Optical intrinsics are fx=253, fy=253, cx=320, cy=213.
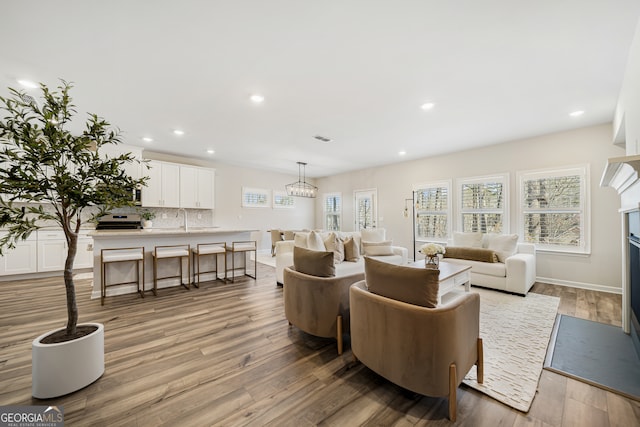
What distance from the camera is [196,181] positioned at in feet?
20.8

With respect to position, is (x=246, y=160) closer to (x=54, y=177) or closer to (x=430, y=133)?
(x=430, y=133)

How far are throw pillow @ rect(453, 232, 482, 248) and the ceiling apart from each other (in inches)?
77.2

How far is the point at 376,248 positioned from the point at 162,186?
4.98m

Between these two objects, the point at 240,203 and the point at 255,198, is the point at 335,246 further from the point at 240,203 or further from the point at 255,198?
the point at 255,198

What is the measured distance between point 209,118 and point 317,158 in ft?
10.1

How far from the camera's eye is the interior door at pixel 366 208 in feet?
25.1

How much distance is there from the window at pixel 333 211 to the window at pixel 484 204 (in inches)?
156

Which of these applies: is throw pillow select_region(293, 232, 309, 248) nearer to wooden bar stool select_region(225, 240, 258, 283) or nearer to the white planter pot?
wooden bar stool select_region(225, 240, 258, 283)

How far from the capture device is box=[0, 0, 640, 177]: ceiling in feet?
6.35

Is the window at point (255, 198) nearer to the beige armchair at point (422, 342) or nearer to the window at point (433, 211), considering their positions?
the window at point (433, 211)

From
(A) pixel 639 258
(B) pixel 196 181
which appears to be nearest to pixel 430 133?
(A) pixel 639 258

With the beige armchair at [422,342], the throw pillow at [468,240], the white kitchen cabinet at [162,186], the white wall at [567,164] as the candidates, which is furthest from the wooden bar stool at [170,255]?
the white wall at [567,164]

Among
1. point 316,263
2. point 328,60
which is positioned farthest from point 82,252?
point 328,60

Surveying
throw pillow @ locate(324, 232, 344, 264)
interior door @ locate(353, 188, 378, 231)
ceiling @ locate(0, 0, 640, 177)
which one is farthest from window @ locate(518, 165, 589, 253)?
throw pillow @ locate(324, 232, 344, 264)
